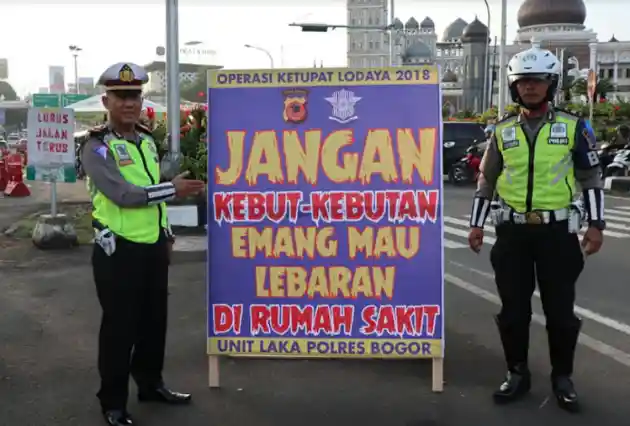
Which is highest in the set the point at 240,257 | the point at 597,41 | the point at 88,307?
the point at 597,41

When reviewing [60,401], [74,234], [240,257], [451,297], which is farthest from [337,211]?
[74,234]

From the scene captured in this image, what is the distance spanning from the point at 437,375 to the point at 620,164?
1659cm

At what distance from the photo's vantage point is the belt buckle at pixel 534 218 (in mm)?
4281

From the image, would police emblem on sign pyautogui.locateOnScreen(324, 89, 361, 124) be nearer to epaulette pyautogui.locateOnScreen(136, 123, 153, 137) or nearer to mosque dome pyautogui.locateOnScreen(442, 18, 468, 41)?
epaulette pyautogui.locateOnScreen(136, 123, 153, 137)

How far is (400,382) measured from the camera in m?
4.84

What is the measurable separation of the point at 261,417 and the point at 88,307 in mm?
3215

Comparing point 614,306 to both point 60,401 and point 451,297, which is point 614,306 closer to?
point 451,297

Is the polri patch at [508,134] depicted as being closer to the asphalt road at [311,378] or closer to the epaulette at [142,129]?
the asphalt road at [311,378]

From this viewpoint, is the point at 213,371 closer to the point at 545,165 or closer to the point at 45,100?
the point at 545,165

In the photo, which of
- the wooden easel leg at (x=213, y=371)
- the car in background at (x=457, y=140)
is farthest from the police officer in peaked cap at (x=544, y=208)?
the car in background at (x=457, y=140)

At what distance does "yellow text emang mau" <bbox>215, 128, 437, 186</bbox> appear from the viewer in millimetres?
4492

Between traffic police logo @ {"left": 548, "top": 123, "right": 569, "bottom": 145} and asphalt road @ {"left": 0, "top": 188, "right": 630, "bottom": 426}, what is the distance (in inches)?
56.1

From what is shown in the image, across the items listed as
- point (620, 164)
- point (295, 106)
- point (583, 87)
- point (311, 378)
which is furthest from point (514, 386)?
point (583, 87)

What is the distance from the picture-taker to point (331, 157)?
4.54 metres
